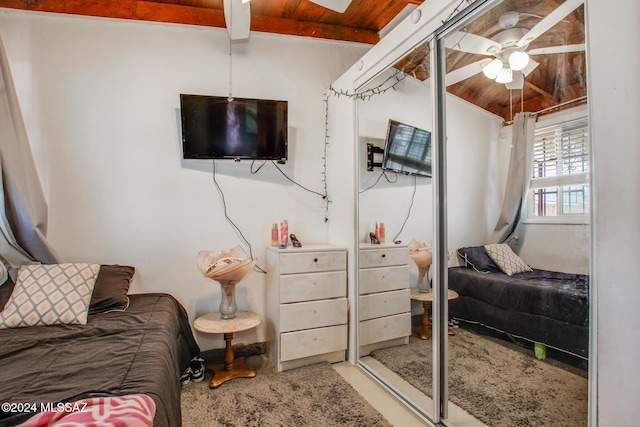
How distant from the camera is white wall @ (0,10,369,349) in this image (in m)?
2.49

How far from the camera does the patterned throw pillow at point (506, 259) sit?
156 centimetres

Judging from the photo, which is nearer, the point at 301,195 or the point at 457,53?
the point at 457,53

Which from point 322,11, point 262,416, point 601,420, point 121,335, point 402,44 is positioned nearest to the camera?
point 601,420

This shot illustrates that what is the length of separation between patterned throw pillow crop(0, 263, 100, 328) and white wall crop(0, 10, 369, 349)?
18.1 inches

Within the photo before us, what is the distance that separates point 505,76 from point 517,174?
1.48 feet

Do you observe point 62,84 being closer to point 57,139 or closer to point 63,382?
point 57,139

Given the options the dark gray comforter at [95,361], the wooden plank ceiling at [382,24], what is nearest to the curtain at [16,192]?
the dark gray comforter at [95,361]

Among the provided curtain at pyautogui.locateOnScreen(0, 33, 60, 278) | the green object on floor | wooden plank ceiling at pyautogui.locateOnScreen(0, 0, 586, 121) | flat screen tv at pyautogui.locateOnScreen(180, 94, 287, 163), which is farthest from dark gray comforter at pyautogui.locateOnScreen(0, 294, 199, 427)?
wooden plank ceiling at pyautogui.locateOnScreen(0, 0, 586, 121)

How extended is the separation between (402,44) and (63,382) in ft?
Result: 7.70

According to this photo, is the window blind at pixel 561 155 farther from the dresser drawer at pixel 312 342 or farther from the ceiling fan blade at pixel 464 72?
the dresser drawer at pixel 312 342

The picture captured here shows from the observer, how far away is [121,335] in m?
1.75

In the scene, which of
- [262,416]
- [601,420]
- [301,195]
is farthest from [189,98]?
[601,420]

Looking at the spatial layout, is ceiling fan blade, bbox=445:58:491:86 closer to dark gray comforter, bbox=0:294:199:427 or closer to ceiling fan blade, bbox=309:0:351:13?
Result: ceiling fan blade, bbox=309:0:351:13

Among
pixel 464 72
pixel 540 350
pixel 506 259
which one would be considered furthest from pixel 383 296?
pixel 464 72
